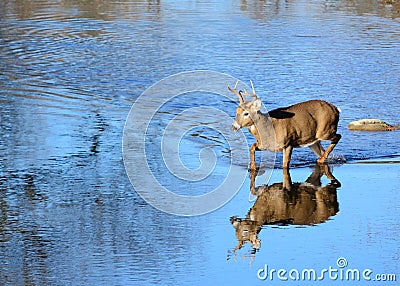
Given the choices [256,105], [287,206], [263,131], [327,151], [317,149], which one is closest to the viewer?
[287,206]

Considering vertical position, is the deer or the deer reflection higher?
the deer

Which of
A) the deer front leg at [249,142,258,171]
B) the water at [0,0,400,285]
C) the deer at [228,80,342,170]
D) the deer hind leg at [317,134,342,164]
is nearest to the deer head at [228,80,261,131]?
the deer at [228,80,342,170]

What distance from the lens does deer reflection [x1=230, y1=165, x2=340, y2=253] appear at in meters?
9.21

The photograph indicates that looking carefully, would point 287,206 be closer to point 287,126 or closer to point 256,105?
point 256,105

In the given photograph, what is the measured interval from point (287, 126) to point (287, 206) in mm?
1969

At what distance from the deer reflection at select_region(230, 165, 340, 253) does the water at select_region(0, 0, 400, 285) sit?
11 centimetres

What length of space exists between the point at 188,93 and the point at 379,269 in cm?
901

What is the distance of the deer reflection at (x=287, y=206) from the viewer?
9211 mm

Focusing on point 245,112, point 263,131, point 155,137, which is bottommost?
point 155,137

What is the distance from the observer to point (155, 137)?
1304 cm

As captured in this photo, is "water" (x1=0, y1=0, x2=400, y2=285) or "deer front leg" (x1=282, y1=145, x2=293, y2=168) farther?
"deer front leg" (x1=282, y1=145, x2=293, y2=168)

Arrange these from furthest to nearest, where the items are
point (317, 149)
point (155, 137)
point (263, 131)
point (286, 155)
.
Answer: point (155, 137)
point (317, 149)
point (286, 155)
point (263, 131)

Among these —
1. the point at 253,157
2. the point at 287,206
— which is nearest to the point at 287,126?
the point at 253,157

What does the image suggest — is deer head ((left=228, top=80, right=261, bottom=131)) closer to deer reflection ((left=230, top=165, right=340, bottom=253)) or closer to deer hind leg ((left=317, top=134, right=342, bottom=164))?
→ deer reflection ((left=230, top=165, right=340, bottom=253))
